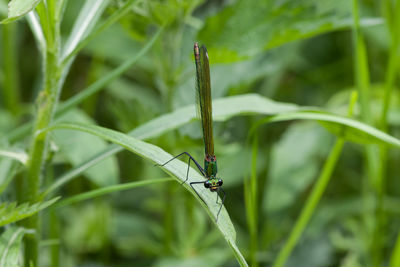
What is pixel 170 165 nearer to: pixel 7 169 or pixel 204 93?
pixel 204 93

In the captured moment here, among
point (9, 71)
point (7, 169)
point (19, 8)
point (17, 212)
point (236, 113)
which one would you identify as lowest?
point (17, 212)

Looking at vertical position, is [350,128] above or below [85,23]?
below

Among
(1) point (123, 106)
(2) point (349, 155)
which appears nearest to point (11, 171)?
(1) point (123, 106)

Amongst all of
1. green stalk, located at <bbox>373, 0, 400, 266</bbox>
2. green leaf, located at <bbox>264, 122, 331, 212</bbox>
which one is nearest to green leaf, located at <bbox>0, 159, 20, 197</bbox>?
green stalk, located at <bbox>373, 0, 400, 266</bbox>

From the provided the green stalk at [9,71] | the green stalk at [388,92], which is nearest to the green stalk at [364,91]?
the green stalk at [388,92]

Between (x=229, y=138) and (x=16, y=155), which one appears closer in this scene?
(x=16, y=155)

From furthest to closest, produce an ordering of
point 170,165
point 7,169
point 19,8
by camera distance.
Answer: point 7,169 → point 170,165 → point 19,8

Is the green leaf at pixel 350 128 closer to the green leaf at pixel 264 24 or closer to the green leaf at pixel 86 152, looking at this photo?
the green leaf at pixel 264 24

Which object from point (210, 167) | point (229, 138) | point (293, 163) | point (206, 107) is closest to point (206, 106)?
point (206, 107)
